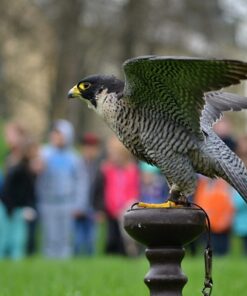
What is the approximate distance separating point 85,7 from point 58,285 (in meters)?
23.3

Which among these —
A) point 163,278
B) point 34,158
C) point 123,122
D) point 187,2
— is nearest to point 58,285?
point 123,122

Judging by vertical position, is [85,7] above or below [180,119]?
above

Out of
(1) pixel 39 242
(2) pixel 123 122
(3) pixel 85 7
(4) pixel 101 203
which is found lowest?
(1) pixel 39 242

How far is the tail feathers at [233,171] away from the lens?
18.8ft

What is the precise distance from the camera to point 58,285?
7734mm

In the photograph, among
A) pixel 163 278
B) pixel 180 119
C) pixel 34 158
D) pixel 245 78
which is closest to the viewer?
pixel 163 278

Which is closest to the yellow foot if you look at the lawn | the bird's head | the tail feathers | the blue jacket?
the tail feathers

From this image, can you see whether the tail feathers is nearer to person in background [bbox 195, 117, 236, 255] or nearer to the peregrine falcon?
the peregrine falcon

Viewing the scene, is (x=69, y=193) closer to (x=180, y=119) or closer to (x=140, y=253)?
(x=140, y=253)

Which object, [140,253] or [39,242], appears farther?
[39,242]

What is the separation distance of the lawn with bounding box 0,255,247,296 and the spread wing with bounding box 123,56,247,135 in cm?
191

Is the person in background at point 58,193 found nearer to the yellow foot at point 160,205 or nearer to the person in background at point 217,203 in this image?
the person in background at point 217,203

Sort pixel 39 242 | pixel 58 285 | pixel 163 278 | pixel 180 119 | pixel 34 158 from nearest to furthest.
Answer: pixel 163 278, pixel 180 119, pixel 58 285, pixel 34 158, pixel 39 242

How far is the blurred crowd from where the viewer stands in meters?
13.2
